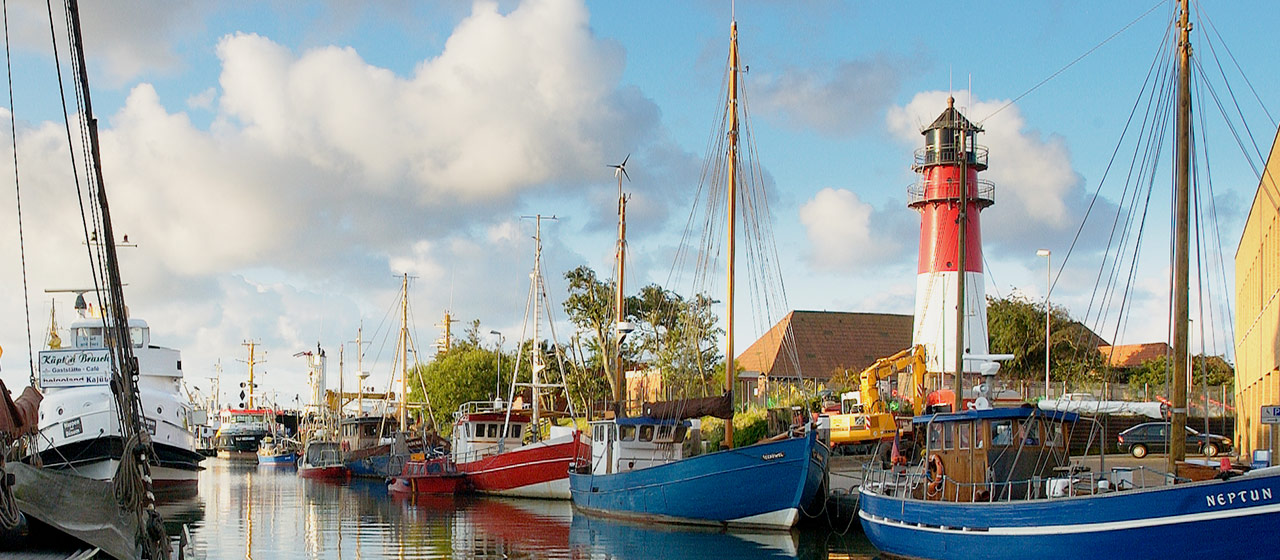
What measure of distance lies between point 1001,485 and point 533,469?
24.6 metres

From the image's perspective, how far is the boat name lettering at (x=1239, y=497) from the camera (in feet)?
A: 59.1

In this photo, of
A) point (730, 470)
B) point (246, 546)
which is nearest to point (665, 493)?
point (730, 470)

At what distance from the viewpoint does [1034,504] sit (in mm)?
20969

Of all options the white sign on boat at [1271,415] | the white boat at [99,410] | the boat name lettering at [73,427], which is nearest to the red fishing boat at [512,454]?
the white boat at [99,410]

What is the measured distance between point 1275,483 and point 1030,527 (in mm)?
4144

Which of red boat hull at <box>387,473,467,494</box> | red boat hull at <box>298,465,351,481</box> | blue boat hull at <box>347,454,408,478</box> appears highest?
red boat hull at <box>387,473,467,494</box>

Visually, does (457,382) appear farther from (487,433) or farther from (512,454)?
(512,454)

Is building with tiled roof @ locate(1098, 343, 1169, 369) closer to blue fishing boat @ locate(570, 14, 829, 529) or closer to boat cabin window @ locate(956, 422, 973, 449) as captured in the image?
blue fishing boat @ locate(570, 14, 829, 529)

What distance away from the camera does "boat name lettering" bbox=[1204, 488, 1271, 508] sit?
59.1 ft

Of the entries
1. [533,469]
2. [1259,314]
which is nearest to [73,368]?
[533,469]

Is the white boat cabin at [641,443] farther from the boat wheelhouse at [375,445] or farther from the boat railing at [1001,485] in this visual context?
the boat wheelhouse at [375,445]

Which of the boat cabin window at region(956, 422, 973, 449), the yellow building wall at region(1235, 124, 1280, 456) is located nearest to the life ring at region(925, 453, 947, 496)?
the boat cabin window at region(956, 422, 973, 449)

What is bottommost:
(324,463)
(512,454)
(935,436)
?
(324,463)

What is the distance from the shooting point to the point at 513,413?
5178cm
